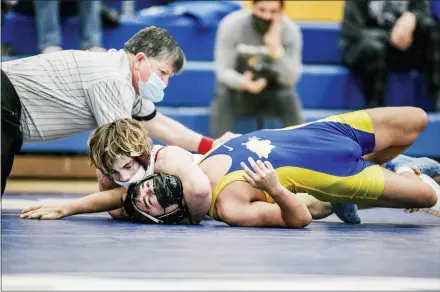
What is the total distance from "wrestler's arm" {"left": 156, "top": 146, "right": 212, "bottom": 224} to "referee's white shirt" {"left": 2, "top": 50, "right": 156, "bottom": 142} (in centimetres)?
27

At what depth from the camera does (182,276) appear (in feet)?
6.94

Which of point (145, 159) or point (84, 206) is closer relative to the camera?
point (145, 159)

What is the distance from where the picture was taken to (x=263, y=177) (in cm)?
291

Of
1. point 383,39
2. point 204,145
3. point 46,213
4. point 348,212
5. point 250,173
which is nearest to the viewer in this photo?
point 250,173

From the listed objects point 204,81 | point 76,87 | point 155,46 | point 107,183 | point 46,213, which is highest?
point 155,46

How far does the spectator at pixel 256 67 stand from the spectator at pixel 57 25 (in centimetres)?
85

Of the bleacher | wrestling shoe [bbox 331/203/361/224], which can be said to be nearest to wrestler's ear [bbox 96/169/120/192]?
wrestling shoe [bbox 331/203/361/224]

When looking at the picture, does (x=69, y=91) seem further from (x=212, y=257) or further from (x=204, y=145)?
(x=212, y=257)

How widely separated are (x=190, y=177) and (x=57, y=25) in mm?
2873

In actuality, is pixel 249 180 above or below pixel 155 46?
below

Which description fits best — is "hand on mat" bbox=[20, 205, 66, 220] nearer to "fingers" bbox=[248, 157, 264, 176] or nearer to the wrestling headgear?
the wrestling headgear

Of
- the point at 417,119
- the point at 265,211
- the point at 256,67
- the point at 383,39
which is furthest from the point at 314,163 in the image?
the point at 383,39

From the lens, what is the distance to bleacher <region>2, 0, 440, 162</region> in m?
5.89

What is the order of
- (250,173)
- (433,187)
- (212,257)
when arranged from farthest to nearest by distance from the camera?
(433,187) < (250,173) < (212,257)
